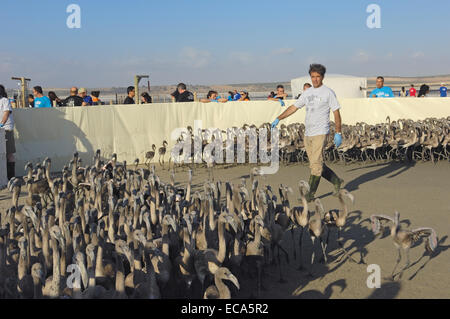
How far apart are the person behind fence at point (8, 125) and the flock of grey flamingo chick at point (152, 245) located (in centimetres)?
527

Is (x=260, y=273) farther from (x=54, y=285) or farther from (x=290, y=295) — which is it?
(x=54, y=285)

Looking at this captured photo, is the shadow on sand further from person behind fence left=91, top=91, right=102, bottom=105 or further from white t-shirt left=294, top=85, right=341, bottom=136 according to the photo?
person behind fence left=91, top=91, right=102, bottom=105

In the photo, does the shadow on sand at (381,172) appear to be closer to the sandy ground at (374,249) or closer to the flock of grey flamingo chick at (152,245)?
the sandy ground at (374,249)

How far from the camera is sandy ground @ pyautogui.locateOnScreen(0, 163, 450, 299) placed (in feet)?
18.2

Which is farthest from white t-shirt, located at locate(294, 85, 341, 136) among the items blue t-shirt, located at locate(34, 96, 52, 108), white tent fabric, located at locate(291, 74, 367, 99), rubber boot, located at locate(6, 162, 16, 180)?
white tent fabric, located at locate(291, 74, 367, 99)

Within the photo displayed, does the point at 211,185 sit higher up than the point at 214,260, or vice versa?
the point at 211,185

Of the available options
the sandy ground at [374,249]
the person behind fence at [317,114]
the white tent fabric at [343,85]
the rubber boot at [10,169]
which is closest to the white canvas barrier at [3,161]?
the rubber boot at [10,169]

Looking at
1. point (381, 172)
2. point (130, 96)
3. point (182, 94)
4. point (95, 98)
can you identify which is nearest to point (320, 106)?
point (381, 172)

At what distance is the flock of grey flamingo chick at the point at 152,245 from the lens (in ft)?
14.9

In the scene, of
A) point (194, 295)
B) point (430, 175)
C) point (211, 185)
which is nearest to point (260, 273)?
point (194, 295)

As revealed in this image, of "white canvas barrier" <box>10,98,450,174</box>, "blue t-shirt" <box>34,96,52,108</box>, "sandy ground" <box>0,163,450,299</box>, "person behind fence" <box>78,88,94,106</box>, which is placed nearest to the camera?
"sandy ground" <box>0,163,450,299</box>

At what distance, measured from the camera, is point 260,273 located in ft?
18.5

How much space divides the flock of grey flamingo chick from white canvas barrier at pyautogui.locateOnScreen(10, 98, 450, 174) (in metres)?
7.24
